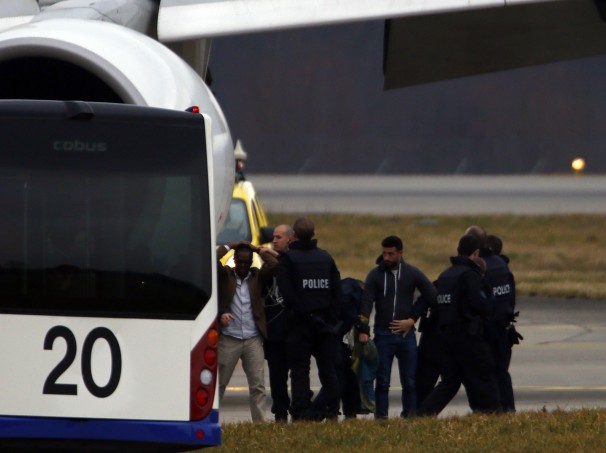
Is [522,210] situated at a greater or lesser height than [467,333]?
greater

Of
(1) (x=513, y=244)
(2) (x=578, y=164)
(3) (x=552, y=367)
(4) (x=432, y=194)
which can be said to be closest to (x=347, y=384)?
(3) (x=552, y=367)

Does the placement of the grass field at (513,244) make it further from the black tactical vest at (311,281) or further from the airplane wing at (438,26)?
the black tactical vest at (311,281)

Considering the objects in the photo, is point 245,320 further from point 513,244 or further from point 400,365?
point 513,244

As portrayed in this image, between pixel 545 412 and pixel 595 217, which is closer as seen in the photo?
pixel 545 412

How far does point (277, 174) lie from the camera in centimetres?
4572

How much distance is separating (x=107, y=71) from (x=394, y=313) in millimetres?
3755

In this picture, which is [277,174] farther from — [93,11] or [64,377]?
[64,377]

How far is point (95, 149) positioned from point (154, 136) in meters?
0.35

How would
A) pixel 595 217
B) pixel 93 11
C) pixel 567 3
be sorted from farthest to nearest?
pixel 595 217, pixel 567 3, pixel 93 11

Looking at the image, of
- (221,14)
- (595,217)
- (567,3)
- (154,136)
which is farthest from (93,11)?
(595,217)

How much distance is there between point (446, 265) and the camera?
87.4 ft

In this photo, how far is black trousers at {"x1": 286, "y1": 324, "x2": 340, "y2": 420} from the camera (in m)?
11.4

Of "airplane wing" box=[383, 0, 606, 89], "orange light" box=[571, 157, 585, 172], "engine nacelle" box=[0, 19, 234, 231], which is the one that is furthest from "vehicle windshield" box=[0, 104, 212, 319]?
"orange light" box=[571, 157, 585, 172]

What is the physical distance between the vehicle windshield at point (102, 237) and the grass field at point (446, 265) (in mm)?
1839
